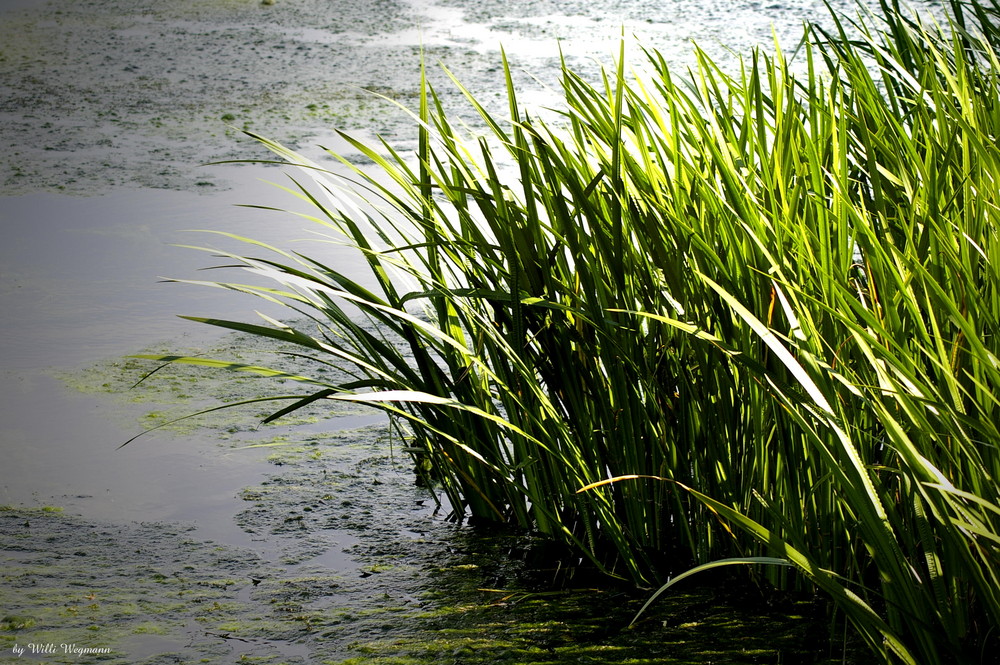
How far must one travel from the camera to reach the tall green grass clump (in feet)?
3.06

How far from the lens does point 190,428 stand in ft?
6.53

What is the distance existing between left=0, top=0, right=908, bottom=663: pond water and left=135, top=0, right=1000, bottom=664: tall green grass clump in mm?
147

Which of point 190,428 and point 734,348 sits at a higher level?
point 734,348

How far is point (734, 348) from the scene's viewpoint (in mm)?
1119

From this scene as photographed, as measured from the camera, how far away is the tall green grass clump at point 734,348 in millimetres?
934

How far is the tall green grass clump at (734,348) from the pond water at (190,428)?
147 mm

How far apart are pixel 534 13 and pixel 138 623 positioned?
4.90m

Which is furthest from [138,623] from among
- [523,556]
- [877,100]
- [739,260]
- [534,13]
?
[534,13]

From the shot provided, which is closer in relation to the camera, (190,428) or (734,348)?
(734,348)

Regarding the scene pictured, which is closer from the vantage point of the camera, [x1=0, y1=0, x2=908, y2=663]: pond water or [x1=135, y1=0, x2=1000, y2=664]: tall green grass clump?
[x1=135, y1=0, x2=1000, y2=664]: tall green grass clump

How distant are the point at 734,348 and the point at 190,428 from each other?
4.13 ft

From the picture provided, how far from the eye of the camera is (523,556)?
1429mm

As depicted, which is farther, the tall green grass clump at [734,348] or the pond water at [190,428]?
the pond water at [190,428]

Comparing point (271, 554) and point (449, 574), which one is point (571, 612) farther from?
point (271, 554)
